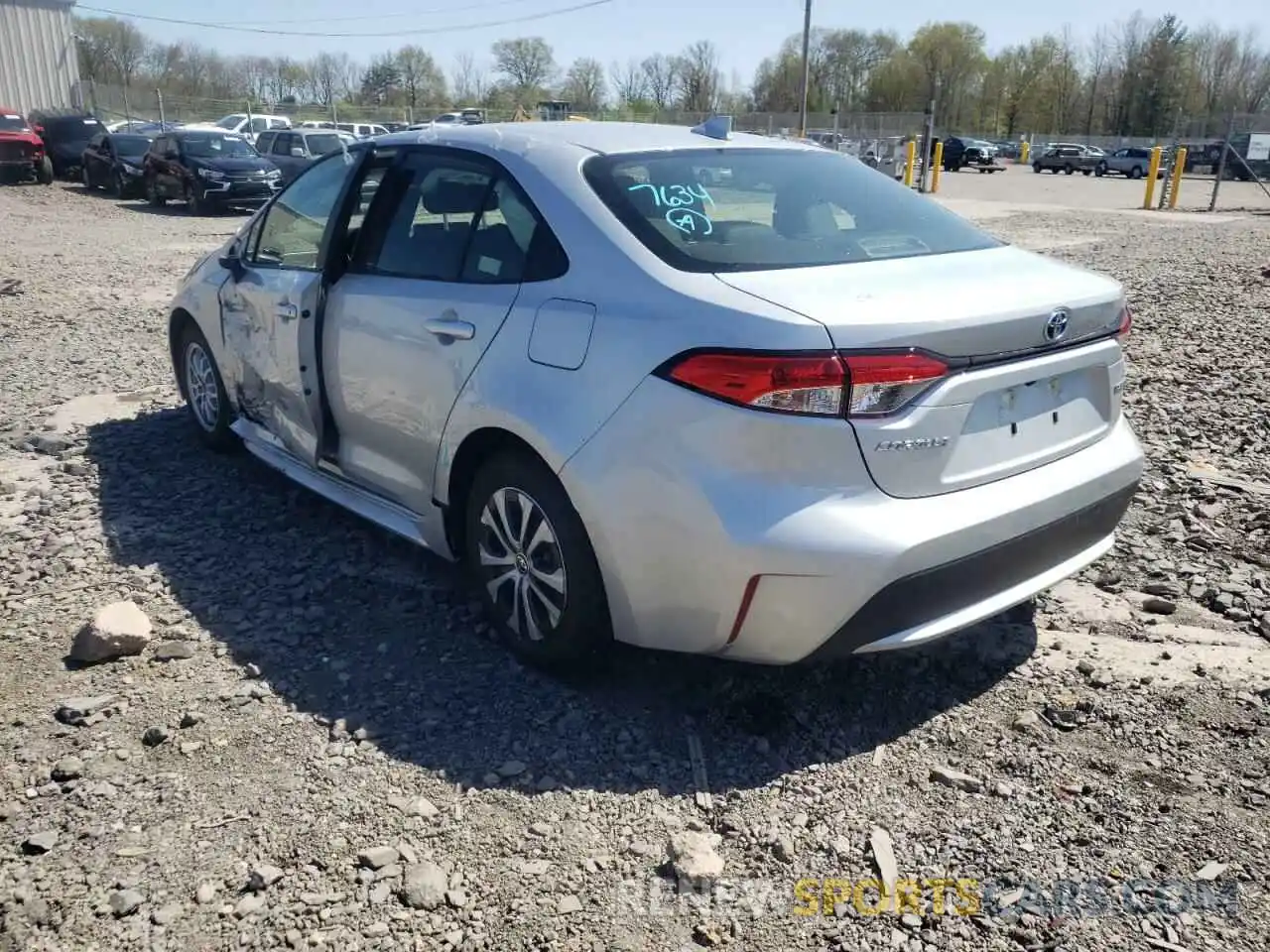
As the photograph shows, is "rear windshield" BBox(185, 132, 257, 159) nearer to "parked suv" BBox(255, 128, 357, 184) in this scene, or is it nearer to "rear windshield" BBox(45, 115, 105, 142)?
"parked suv" BBox(255, 128, 357, 184)

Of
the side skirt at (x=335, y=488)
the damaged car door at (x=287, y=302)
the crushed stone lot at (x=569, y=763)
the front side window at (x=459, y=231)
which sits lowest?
the crushed stone lot at (x=569, y=763)

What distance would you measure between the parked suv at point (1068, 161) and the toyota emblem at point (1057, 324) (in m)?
53.5

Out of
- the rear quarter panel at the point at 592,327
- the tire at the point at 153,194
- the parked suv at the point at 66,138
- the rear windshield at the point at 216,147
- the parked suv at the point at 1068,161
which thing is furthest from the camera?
the parked suv at the point at 1068,161

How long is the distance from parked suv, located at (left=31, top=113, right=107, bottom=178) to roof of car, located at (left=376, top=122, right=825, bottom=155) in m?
28.5

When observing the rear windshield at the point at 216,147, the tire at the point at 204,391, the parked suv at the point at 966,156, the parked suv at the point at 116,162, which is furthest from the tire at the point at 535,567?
the parked suv at the point at 966,156

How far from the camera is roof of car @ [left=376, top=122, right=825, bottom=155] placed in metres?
3.59

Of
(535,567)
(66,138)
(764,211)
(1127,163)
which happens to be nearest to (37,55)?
(66,138)

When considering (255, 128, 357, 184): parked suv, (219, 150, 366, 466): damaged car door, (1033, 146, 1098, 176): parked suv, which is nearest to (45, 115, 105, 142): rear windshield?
(255, 128, 357, 184): parked suv

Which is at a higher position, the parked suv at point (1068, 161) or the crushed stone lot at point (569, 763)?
the parked suv at point (1068, 161)

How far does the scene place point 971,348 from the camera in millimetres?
2789

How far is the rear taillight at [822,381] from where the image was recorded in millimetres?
2641

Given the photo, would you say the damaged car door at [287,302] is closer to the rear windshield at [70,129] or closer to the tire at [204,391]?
the tire at [204,391]

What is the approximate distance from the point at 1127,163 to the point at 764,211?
167 ft

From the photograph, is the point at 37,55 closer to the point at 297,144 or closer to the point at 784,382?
the point at 297,144
